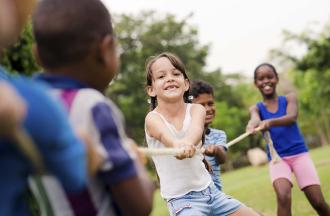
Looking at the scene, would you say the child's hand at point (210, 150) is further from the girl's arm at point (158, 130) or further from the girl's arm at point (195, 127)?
Answer: the girl's arm at point (158, 130)

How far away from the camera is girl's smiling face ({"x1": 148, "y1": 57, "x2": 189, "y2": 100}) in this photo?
390 centimetres

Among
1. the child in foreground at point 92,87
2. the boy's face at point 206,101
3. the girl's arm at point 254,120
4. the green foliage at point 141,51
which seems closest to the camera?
the child in foreground at point 92,87

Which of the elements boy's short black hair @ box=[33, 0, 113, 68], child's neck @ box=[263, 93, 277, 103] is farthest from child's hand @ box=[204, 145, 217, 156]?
boy's short black hair @ box=[33, 0, 113, 68]

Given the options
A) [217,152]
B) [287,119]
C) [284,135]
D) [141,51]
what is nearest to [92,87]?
[217,152]

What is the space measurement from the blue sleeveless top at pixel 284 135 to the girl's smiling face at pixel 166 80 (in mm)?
2321

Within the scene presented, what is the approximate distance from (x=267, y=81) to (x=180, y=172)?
2814 millimetres

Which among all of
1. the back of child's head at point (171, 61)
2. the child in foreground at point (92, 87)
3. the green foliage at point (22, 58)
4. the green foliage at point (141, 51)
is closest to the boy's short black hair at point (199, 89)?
the back of child's head at point (171, 61)

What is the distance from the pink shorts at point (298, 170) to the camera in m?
5.71

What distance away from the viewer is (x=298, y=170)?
583 cm

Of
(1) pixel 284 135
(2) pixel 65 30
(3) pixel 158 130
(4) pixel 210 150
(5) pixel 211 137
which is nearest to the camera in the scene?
(2) pixel 65 30

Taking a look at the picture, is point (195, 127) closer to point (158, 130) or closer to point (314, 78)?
point (158, 130)

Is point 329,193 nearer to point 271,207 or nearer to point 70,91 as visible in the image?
point 271,207

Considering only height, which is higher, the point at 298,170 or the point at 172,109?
the point at 172,109

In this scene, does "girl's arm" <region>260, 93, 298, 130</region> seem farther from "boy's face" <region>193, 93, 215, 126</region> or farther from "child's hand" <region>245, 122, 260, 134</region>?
"boy's face" <region>193, 93, 215, 126</region>
